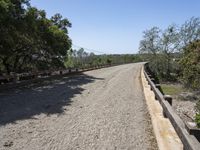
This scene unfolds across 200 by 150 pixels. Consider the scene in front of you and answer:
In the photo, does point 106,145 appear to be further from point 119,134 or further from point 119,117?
point 119,117

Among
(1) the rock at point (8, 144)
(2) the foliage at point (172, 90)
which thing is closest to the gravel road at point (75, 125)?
(1) the rock at point (8, 144)

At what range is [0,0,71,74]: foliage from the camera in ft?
60.7

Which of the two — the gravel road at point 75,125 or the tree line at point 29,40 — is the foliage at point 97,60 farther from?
the gravel road at point 75,125

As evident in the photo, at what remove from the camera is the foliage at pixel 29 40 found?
18.5 metres

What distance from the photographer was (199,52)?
2603 centimetres

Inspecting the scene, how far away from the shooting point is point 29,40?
2483cm

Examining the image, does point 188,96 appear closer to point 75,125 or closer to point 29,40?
point 29,40

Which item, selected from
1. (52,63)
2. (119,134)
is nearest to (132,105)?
(119,134)

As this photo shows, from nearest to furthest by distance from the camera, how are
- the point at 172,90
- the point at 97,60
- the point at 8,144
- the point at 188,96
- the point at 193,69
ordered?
1. the point at 8,144
2. the point at 193,69
3. the point at 188,96
4. the point at 172,90
5. the point at 97,60

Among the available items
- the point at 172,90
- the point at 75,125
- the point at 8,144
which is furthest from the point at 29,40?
the point at 172,90

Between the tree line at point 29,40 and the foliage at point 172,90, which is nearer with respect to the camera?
the tree line at point 29,40

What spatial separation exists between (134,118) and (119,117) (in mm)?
428

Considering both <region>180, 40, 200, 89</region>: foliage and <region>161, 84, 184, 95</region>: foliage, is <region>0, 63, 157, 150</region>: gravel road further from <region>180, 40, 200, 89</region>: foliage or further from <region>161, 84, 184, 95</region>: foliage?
<region>161, 84, 184, 95</region>: foliage

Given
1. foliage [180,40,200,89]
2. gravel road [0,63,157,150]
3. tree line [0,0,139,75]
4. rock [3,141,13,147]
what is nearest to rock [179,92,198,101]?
foliage [180,40,200,89]
